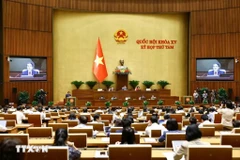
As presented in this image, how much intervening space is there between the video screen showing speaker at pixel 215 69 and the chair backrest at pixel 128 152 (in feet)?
54.9

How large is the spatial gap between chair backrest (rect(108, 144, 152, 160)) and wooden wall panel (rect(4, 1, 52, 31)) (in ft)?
51.2

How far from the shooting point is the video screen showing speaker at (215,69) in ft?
62.6

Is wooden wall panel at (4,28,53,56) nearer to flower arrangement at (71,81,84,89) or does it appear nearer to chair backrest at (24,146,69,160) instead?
flower arrangement at (71,81,84,89)

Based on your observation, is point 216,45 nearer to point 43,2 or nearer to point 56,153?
point 43,2

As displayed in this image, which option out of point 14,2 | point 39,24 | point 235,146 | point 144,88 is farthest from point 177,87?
point 235,146

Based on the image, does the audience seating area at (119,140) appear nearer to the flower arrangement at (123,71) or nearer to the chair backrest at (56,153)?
the chair backrest at (56,153)

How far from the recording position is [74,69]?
20141 mm

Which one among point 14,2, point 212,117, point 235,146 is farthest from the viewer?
point 14,2

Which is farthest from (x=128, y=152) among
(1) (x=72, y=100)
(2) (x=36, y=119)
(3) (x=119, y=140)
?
(1) (x=72, y=100)

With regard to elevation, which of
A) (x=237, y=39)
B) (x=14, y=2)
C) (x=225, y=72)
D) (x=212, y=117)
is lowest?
(x=212, y=117)

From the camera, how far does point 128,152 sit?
337 cm

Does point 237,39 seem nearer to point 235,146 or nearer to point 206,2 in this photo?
point 206,2

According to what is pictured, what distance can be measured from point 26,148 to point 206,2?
18.1m

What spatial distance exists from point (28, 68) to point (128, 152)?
15847 millimetres
